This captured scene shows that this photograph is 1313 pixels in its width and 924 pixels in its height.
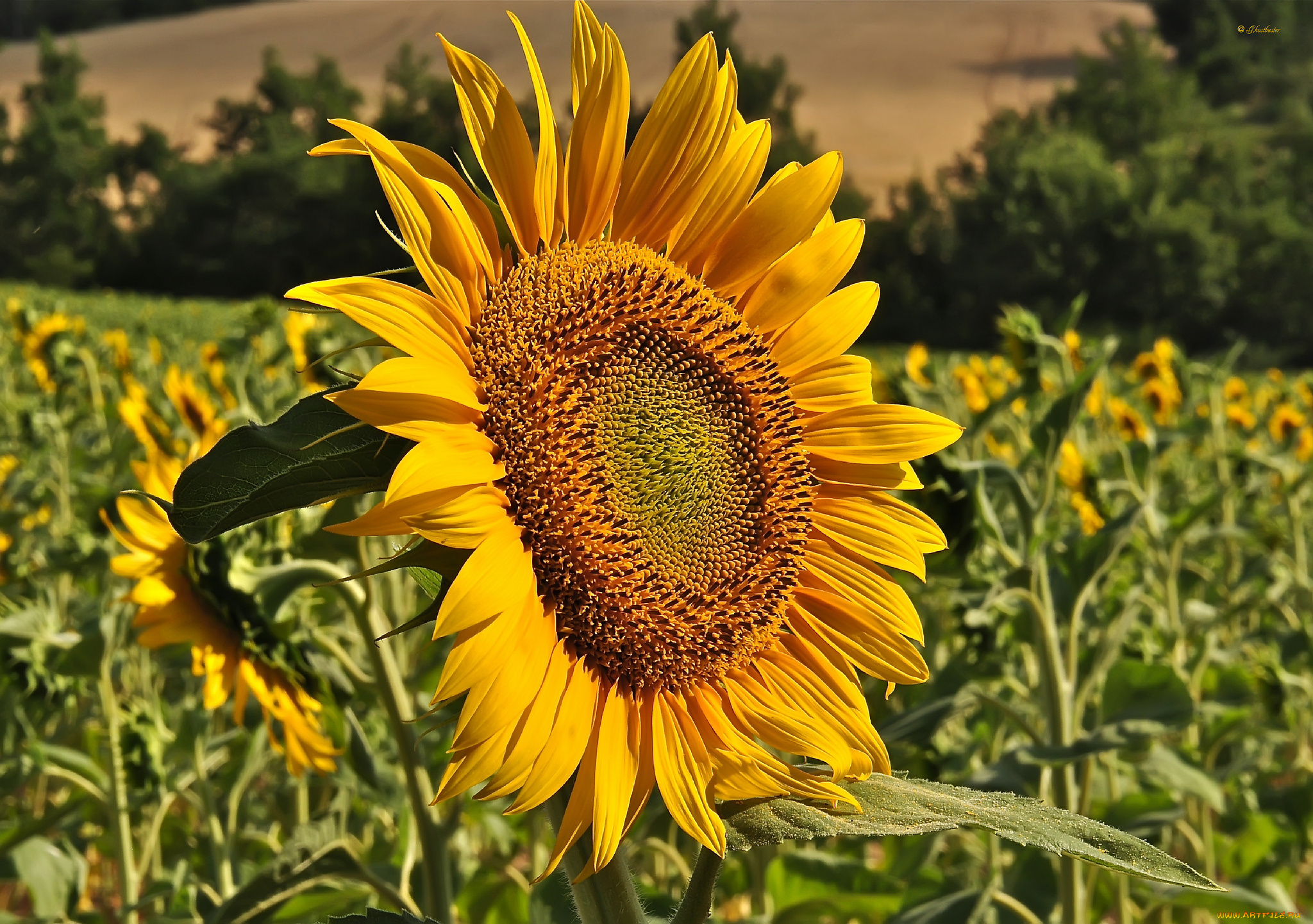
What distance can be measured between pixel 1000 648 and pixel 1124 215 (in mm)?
36275

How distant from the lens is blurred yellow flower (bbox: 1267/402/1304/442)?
17.9 ft

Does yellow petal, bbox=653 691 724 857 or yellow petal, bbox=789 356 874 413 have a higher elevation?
yellow petal, bbox=789 356 874 413

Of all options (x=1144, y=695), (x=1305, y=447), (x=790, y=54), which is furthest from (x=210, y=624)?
(x=790, y=54)

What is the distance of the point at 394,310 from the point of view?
2.30ft

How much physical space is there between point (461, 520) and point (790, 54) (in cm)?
6641

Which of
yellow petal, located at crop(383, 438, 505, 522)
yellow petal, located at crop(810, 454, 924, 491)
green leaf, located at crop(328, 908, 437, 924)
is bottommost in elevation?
green leaf, located at crop(328, 908, 437, 924)

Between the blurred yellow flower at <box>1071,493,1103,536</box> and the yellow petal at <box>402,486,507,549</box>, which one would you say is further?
the blurred yellow flower at <box>1071,493,1103,536</box>

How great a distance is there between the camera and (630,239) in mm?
908

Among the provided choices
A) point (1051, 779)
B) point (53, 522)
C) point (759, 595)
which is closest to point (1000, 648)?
point (1051, 779)

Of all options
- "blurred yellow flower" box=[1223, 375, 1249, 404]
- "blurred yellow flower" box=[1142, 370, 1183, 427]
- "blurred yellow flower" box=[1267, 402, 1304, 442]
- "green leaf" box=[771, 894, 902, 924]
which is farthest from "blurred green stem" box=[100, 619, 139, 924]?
"blurred yellow flower" box=[1223, 375, 1249, 404]

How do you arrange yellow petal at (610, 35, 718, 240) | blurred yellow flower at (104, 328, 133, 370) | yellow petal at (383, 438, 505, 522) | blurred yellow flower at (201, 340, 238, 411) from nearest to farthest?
1. yellow petal at (383, 438, 505, 522)
2. yellow petal at (610, 35, 718, 240)
3. blurred yellow flower at (201, 340, 238, 411)
4. blurred yellow flower at (104, 328, 133, 370)

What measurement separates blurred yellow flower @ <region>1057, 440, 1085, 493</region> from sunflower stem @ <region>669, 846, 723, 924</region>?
2.51m

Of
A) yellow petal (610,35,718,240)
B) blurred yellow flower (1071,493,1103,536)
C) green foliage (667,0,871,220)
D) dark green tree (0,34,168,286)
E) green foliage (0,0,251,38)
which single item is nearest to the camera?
yellow petal (610,35,718,240)

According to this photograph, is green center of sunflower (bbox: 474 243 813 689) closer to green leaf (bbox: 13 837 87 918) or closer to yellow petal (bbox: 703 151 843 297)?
yellow petal (bbox: 703 151 843 297)
